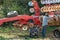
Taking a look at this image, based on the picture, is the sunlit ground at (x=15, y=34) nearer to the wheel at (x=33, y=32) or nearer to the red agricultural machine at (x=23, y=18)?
the wheel at (x=33, y=32)

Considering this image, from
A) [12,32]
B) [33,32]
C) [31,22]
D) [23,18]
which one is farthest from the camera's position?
[31,22]

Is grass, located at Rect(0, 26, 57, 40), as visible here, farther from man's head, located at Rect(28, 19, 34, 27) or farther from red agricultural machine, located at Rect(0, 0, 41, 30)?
man's head, located at Rect(28, 19, 34, 27)

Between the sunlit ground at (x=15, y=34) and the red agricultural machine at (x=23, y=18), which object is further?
the red agricultural machine at (x=23, y=18)

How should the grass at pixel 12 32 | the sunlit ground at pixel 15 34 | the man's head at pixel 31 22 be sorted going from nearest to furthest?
the sunlit ground at pixel 15 34, the grass at pixel 12 32, the man's head at pixel 31 22

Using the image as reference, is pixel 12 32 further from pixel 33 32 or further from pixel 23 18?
pixel 33 32

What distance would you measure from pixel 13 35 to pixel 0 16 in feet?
9.30

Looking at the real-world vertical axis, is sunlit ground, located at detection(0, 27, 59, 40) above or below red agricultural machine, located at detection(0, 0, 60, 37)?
below

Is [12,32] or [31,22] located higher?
[31,22]

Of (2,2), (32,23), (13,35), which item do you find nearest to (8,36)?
(13,35)

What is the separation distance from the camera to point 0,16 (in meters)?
18.5

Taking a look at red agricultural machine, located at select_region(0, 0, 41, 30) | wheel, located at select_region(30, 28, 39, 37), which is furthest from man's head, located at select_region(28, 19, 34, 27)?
wheel, located at select_region(30, 28, 39, 37)

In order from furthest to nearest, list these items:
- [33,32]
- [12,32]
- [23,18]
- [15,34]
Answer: [23,18] → [12,32] → [15,34] → [33,32]

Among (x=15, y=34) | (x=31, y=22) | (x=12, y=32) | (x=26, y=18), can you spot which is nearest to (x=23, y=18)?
(x=26, y=18)

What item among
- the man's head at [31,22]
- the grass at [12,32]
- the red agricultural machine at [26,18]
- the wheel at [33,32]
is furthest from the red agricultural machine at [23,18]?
the wheel at [33,32]
